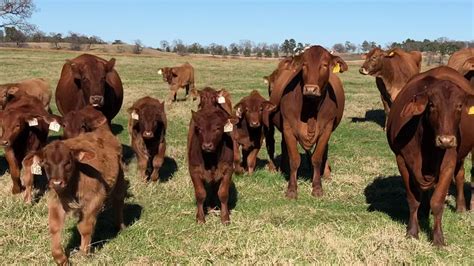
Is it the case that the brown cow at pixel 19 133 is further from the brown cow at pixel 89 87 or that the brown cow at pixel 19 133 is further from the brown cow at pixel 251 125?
the brown cow at pixel 251 125

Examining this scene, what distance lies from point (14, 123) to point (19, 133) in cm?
19

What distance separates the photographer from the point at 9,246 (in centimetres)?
573

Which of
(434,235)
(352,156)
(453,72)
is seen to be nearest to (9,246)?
(434,235)

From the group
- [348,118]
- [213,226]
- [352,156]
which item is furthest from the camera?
[348,118]

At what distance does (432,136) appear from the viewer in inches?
227

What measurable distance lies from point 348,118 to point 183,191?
29.1ft

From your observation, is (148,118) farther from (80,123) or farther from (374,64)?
(374,64)

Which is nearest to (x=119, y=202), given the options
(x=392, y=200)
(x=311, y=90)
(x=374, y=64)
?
(x=311, y=90)

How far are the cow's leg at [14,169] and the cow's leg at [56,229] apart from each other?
2.57 metres

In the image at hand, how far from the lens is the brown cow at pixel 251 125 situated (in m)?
8.88

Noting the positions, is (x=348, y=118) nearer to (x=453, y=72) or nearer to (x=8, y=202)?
(x=453, y=72)

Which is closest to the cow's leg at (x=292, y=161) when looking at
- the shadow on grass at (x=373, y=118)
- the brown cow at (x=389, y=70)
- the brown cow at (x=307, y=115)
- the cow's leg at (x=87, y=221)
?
the brown cow at (x=307, y=115)

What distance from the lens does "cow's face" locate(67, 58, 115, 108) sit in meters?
8.32

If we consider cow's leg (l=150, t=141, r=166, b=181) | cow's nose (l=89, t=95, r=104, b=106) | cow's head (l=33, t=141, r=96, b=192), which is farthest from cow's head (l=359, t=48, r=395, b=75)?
cow's head (l=33, t=141, r=96, b=192)
